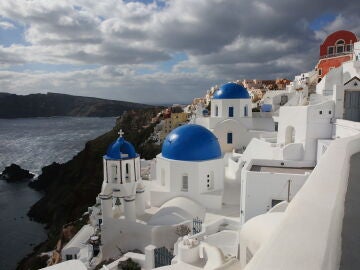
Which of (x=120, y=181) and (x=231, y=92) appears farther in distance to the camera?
(x=231, y=92)

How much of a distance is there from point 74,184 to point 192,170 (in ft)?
118

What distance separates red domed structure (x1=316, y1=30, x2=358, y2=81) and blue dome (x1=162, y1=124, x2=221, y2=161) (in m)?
20.6

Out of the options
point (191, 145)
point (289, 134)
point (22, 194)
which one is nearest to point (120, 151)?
point (191, 145)

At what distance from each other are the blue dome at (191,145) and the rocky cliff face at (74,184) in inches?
676

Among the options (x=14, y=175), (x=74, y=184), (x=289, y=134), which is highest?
(x=289, y=134)

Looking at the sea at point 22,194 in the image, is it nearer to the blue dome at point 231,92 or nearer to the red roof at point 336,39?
the blue dome at point 231,92

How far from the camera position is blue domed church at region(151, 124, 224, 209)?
15.8 meters

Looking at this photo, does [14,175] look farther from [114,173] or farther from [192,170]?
[192,170]

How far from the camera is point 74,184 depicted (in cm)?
4675

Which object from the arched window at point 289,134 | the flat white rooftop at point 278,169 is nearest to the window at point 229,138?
the arched window at point 289,134

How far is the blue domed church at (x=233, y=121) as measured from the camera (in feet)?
80.9

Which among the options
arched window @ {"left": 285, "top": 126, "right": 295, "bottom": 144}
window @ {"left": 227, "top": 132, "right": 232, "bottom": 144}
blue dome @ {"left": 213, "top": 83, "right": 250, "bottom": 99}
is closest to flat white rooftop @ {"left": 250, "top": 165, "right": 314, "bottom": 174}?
arched window @ {"left": 285, "top": 126, "right": 295, "bottom": 144}

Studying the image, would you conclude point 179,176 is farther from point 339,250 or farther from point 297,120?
point 339,250

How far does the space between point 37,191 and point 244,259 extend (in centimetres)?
5354
